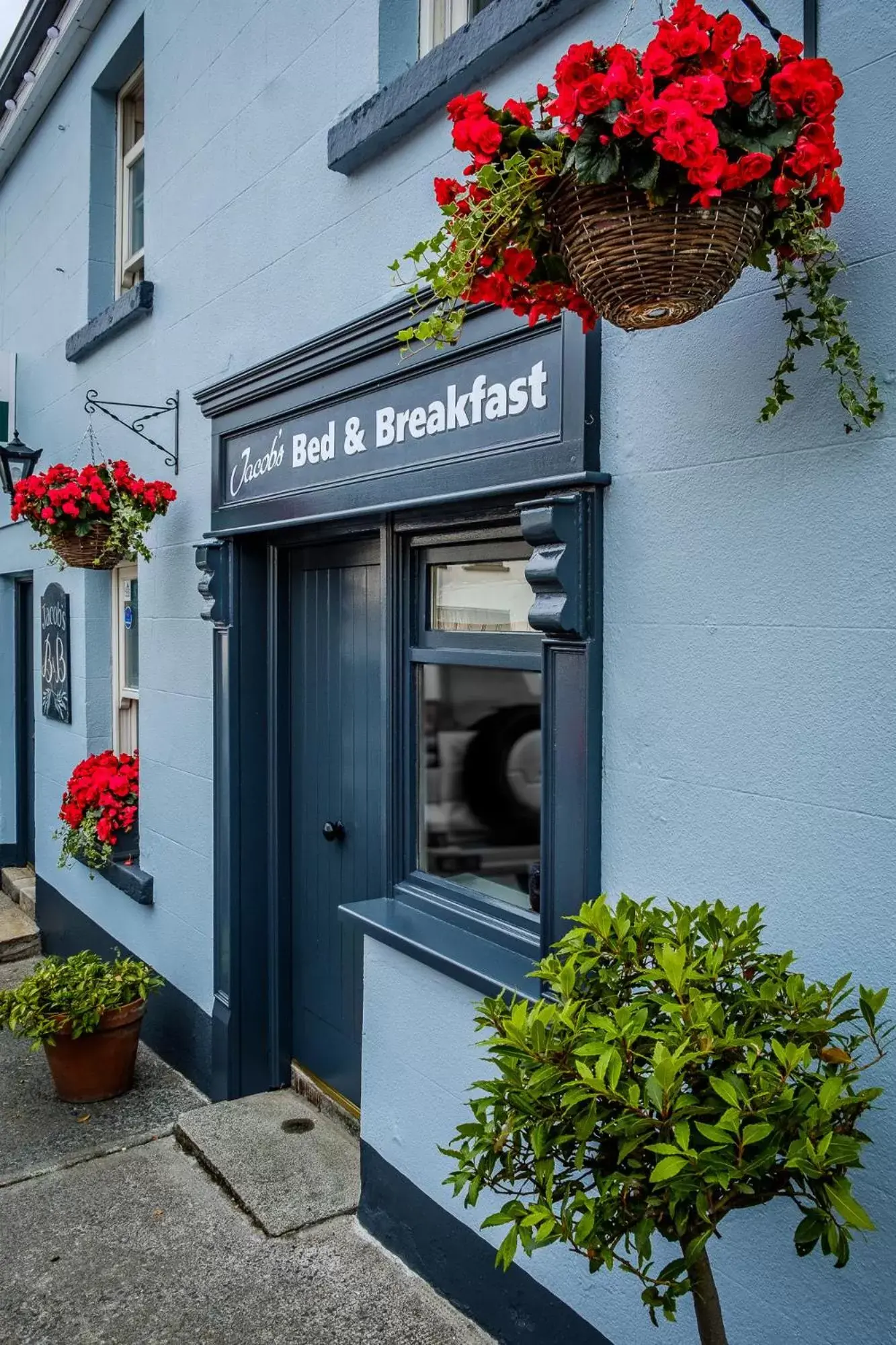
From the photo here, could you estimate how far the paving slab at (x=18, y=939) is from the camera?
295 inches

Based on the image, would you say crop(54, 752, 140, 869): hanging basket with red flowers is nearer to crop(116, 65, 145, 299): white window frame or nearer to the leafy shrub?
the leafy shrub

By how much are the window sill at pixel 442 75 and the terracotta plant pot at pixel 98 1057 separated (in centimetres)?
378

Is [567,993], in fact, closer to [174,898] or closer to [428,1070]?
[428,1070]

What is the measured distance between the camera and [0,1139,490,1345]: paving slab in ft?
10.7

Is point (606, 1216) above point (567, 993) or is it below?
below

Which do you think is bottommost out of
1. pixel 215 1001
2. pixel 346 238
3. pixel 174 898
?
pixel 215 1001

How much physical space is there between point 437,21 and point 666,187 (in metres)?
2.49

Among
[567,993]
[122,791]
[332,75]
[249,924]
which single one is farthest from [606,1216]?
[122,791]

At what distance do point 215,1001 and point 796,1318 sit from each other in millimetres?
3144

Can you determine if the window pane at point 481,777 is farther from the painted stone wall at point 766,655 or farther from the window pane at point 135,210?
the window pane at point 135,210

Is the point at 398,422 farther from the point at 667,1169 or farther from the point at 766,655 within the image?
the point at 667,1169

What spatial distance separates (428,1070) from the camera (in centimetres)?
348

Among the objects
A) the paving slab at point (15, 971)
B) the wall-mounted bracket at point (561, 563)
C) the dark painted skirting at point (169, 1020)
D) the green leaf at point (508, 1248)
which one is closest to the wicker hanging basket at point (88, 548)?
the dark painted skirting at point (169, 1020)

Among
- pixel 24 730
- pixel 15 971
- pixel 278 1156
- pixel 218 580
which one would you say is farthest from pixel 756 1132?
pixel 24 730
